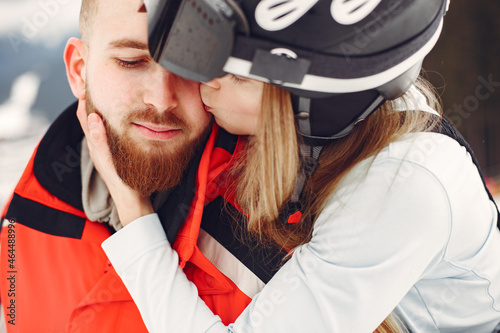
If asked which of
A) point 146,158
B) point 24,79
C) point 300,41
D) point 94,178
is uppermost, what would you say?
point 300,41

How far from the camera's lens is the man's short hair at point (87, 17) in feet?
4.09

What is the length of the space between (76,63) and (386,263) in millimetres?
948

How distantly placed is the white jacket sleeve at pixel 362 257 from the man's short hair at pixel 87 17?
2.45ft

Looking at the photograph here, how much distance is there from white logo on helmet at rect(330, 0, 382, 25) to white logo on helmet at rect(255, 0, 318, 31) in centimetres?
4

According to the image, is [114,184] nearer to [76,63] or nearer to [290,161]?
[76,63]

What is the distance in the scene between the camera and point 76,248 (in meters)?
1.39

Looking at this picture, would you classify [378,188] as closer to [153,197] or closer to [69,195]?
[153,197]

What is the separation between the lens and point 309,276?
939 mm

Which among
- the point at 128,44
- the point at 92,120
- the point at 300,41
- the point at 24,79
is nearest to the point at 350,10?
the point at 300,41

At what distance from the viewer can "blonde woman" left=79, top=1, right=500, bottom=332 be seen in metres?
0.89

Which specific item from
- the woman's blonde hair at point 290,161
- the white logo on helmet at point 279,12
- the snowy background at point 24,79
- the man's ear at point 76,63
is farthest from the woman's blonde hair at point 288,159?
the snowy background at point 24,79

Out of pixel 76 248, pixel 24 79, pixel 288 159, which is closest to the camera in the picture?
pixel 288 159

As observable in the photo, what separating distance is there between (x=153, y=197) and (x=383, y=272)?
Result: 27.6 inches

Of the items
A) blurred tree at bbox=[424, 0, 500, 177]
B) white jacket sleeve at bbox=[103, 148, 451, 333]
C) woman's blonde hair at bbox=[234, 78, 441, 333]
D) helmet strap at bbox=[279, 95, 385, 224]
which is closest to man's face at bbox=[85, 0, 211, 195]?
woman's blonde hair at bbox=[234, 78, 441, 333]
